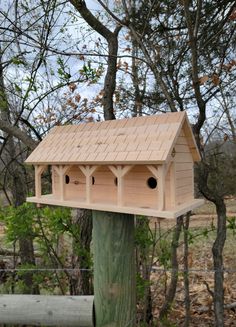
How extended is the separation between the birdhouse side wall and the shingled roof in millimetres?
54

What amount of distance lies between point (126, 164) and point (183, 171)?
44cm

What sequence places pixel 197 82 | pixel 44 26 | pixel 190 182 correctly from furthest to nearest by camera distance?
pixel 44 26
pixel 197 82
pixel 190 182

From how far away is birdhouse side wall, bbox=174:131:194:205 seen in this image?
172 cm

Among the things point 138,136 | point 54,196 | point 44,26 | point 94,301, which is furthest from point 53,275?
point 44,26

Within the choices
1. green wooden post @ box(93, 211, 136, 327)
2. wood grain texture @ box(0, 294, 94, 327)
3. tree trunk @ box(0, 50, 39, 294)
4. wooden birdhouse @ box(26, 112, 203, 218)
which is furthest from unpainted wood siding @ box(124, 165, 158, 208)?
tree trunk @ box(0, 50, 39, 294)

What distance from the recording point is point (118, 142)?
5.20 feet

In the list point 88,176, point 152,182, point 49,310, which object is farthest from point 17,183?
point 152,182

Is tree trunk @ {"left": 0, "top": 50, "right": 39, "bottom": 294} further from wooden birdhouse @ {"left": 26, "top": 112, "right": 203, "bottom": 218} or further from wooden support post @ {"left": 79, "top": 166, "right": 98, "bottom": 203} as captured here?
wooden support post @ {"left": 79, "top": 166, "right": 98, "bottom": 203}

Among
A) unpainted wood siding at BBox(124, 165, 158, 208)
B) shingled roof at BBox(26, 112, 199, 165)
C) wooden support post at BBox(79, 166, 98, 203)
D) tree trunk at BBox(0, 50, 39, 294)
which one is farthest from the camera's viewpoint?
tree trunk at BBox(0, 50, 39, 294)

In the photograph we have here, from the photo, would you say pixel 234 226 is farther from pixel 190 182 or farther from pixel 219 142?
pixel 219 142

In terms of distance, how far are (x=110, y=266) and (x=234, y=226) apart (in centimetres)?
190

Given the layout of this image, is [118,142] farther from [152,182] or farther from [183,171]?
[183,171]

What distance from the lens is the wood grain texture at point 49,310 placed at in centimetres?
152

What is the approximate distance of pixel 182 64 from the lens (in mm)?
4039
